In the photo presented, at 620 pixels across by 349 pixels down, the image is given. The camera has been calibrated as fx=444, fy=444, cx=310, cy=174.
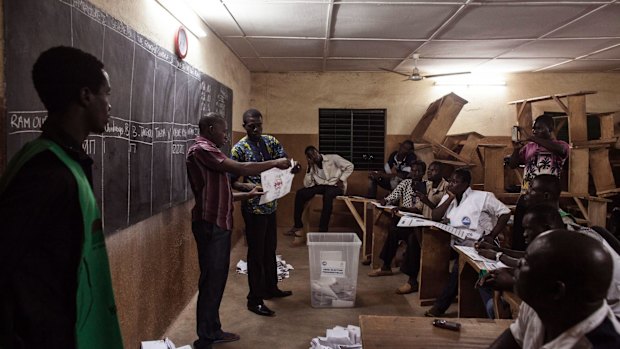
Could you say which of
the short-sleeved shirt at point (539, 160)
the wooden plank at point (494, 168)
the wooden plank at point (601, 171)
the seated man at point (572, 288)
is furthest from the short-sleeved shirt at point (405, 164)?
the seated man at point (572, 288)

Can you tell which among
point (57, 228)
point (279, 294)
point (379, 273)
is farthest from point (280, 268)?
point (57, 228)

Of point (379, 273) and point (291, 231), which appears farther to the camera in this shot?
point (291, 231)

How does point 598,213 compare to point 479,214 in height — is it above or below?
below

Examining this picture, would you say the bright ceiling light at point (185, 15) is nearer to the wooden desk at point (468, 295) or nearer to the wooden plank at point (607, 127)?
the wooden desk at point (468, 295)

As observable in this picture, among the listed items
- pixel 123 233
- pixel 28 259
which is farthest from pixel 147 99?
pixel 28 259

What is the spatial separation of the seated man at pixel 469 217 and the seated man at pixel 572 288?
248 centimetres

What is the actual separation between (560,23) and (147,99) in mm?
3841

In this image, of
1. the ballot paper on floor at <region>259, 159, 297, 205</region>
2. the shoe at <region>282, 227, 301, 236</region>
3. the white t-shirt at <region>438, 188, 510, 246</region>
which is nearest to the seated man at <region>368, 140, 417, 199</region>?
the shoe at <region>282, 227, 301, 236</region>

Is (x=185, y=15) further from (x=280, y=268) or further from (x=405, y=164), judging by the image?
(x=405, y=164)

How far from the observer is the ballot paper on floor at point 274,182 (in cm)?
360

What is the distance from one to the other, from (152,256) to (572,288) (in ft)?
8.58

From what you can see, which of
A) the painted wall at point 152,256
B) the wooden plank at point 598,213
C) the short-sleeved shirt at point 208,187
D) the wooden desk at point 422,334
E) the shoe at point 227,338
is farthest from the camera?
the wooden plank at point 598,213

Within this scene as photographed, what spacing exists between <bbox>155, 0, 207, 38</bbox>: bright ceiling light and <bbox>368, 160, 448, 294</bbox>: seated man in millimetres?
2693

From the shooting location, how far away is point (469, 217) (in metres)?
3.58
